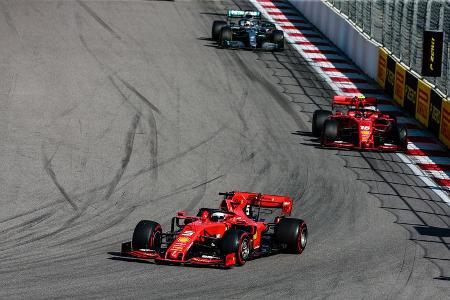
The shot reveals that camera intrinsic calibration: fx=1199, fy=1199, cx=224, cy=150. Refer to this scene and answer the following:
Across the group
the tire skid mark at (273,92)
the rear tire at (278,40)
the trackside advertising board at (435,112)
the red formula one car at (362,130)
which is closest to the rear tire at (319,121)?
the red formula one car at (362,130)

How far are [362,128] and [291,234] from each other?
31.1 feet

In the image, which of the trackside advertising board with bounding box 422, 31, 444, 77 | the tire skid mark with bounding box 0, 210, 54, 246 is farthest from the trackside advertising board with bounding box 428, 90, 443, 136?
the tire skid mark with bounding box 0, 210, 54, 246

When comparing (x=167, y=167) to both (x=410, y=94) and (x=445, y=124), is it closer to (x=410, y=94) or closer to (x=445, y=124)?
(x=445, y=124)

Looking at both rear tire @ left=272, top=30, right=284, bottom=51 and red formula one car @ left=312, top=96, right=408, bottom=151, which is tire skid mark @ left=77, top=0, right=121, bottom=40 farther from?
red formula one car @ left=312, top=96, right=408, bottom=151

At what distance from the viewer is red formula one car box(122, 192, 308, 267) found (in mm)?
18438

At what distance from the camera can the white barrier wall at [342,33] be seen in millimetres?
36750

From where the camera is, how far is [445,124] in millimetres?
29328

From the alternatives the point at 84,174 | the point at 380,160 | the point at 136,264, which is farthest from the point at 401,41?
the point at 136,264

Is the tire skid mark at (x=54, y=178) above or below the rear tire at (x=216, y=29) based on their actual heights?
below

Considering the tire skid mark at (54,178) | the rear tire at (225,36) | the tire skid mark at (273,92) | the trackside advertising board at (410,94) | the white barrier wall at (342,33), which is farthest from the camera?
the rear tire at (225,36)

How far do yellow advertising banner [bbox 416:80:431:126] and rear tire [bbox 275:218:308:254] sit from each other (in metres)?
11.9

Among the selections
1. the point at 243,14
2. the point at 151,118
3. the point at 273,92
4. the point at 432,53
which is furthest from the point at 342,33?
the point at 151,118

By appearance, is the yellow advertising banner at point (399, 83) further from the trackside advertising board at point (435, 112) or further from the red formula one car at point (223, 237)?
the red formula one car at point (223, 237)

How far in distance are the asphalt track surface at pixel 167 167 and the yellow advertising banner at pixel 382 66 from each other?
5.45 feet
